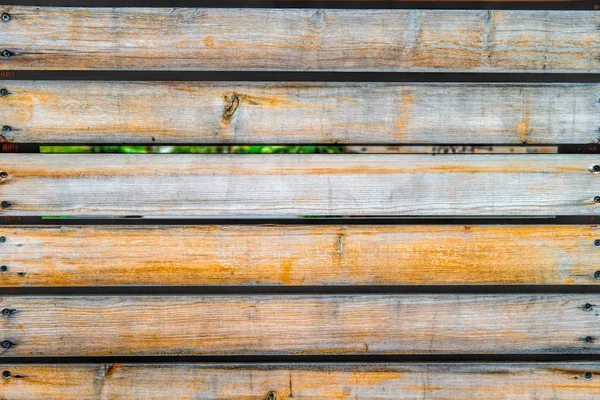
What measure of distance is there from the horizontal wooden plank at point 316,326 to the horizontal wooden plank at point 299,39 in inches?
39.7

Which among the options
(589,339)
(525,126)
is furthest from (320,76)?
(589,339)

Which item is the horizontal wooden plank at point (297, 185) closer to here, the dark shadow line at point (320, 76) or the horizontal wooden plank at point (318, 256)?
the horizontal wooden plank at point (318, 256)

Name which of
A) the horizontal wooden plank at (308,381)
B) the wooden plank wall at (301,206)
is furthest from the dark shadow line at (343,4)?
the horizontal wooden plank at (308,381)

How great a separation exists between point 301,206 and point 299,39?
0.71 metres

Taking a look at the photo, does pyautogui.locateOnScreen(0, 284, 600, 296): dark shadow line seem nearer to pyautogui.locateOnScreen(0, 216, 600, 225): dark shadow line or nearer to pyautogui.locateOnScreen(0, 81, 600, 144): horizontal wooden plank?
pyautogui.locateOnScreen(0, 216, 600, 225): dark shadow line

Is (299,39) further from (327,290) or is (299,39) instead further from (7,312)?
(7,312)

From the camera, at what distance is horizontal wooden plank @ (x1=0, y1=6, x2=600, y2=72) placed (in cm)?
185

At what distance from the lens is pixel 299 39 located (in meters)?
1.87

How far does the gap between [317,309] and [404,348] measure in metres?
0.42

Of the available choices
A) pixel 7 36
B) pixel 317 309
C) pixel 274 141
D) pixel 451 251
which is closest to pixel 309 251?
pixel 317 309

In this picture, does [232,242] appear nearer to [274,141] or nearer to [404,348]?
[274,141]

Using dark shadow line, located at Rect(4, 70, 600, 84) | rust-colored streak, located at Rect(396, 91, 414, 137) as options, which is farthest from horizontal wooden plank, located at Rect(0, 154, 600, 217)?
dark shadow line, located at Rect(4, 70, 600, 84)

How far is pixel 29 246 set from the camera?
1.90 meters

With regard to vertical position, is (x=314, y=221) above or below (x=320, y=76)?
below
